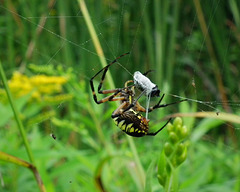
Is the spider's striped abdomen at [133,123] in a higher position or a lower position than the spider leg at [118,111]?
lower

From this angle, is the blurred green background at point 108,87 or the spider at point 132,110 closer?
the spider at point 132,110

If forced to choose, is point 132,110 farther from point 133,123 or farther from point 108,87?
point 108,87

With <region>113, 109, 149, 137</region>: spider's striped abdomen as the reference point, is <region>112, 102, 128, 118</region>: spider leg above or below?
above

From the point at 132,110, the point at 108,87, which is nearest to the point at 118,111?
the point at 132,110

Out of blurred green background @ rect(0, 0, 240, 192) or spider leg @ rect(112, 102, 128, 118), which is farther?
blurred green background @ rect(0, 0, 240, 192)

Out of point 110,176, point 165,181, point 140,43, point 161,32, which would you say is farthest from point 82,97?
point 140,43

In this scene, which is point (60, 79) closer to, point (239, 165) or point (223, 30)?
point (239, 165)
